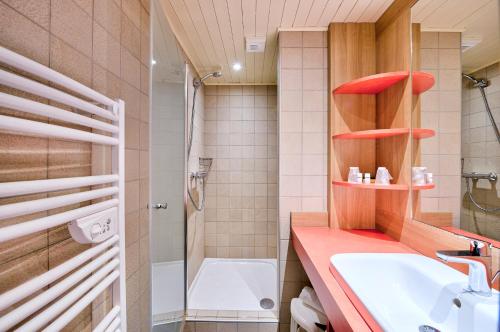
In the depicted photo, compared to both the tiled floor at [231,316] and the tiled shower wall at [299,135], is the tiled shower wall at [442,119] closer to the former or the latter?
the tiled shower wall at [299,135]

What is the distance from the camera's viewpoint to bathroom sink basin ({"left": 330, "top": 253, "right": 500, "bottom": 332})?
679 millimetres

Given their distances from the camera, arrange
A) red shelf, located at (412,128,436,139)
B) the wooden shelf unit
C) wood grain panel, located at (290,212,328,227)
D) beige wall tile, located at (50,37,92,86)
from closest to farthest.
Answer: beige wall tile, located at (50,37,92,86) < red shelf, located at (412,128,436,139) < the wooden shelf unit < wood grain panel, located at (290,212,328,227)

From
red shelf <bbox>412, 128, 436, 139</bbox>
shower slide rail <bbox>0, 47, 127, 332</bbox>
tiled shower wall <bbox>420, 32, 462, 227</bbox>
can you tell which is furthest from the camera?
red shelf <bbox>412, 128, 436, 139</bbox>

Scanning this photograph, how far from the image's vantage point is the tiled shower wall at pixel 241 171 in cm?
280

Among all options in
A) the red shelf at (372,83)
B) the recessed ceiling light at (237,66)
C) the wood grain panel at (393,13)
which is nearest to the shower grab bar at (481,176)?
the red shelf at (372,83)

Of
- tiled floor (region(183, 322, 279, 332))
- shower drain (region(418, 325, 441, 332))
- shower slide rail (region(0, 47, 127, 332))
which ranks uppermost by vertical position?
shower slide rail (region(0, 47, 127, 332))

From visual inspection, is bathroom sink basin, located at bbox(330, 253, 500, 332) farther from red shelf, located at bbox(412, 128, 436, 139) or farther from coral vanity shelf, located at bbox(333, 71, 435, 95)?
coral vanity shelf, located at bbox(333, 71, 435, 95)

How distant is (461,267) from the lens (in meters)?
0.95

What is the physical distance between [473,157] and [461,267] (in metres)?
0.45

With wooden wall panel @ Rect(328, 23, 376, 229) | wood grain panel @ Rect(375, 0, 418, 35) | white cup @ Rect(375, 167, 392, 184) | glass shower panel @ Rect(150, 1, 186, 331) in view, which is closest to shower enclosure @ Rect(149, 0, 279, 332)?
glass shower panel @ Rect(150, 1, 186, 331)

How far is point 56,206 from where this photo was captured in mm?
521

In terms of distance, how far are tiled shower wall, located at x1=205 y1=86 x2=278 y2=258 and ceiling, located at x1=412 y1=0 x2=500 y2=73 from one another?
183 centimetres

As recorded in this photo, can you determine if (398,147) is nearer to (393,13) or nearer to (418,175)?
(418,175)

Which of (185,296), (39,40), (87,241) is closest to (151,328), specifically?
(185,296)
